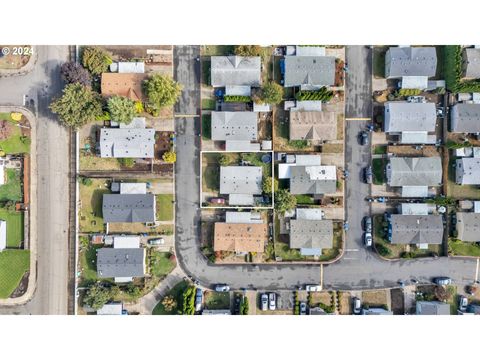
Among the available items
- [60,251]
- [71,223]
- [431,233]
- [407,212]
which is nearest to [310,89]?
[407,212]

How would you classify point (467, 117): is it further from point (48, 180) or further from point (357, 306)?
point (48, 180)

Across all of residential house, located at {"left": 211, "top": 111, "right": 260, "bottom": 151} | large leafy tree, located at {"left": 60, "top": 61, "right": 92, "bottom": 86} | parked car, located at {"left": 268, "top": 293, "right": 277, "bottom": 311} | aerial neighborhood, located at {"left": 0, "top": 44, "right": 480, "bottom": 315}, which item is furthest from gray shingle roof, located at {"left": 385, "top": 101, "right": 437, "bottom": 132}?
large leafy tree, located at {"left": 60, "top": 61, "right": 92, "bottom": 86}

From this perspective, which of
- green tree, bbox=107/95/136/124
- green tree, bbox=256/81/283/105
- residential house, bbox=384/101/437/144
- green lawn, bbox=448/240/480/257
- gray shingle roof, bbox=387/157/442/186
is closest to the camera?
green tree, bbox=107/95/136/124

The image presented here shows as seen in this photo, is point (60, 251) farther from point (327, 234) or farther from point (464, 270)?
point (464, 270)

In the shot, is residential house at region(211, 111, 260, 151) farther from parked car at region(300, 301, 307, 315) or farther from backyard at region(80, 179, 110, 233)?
parked car at region(300, 301, 307, 315)

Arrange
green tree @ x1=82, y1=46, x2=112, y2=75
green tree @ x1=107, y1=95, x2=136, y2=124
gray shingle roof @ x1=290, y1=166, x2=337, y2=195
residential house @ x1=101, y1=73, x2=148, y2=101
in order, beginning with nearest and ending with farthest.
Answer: green tree @ x1=107, y1=95, x2=136, y2=124, green tree @ x1=82, y1=46, x2=112, y2=75, residential house @ x1=101, y1=73, x2=148, y2=101, gray shingle roof @ x1=290, y1=166, x2=337, y2=195

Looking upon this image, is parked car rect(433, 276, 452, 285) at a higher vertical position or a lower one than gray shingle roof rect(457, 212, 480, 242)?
lower

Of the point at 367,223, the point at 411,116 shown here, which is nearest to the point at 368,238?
the point at 367,223

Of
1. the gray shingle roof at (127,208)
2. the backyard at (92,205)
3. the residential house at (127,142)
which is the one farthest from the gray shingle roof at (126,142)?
the gray shingle roof at (127,208)
